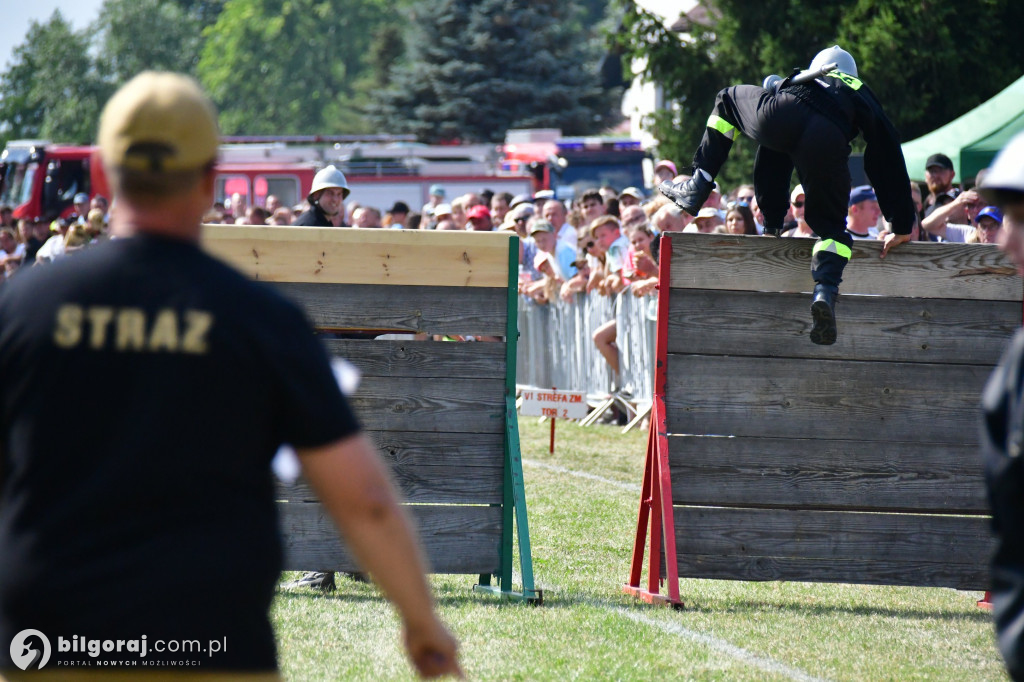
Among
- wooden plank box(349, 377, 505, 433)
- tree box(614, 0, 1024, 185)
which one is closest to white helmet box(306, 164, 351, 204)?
wooden plank box(349, 377, 505, 433)

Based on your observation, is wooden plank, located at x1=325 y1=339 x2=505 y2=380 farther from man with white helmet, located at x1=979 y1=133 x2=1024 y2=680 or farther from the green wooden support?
man with white helmet, located at x1=979 y1=133 x2=1024 y2=680

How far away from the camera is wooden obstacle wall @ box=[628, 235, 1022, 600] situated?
6742 millimetres

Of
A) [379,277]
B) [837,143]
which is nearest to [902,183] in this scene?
[837,143]

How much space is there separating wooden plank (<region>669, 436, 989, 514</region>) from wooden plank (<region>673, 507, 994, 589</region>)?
68 mm

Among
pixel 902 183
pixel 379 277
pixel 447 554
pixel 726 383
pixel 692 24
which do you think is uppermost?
pixel 692 24

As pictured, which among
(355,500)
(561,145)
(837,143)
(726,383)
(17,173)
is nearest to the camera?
(355,500)

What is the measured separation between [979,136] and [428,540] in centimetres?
1007

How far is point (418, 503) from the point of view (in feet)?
22.5

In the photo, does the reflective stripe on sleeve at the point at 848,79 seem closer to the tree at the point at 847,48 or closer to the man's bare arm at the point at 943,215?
the man's bare arm at the point at 943,215

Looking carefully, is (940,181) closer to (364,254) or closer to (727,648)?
(364,254)

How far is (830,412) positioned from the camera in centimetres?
684

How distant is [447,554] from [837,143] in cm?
285

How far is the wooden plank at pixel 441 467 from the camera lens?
6871 mm

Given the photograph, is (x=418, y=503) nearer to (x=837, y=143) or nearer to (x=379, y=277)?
(x=379, y=277)
